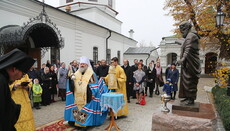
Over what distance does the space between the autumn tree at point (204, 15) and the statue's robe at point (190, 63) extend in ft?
21.1

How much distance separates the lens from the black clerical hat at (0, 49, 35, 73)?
1.63m

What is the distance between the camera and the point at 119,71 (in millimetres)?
5988

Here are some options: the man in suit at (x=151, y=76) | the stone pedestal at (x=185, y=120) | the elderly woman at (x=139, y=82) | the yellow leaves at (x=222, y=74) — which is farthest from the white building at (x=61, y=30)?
the yellow leaves at (x=222, y=74)

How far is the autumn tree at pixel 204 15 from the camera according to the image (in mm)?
8987

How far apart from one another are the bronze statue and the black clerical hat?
2.91 m

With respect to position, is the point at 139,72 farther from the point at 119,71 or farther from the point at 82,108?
the point at 82,108

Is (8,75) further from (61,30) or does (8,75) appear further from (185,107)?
(61,30)

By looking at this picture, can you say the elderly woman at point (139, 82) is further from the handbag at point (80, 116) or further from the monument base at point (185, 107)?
the monument base at point (185, 107)

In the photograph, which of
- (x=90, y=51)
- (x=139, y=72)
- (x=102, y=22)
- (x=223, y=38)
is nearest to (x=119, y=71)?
(x=139, y=72)

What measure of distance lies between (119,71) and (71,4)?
15.9m

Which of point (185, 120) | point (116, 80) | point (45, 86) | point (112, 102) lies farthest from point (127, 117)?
point (45, 86)

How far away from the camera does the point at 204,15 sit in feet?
33.9

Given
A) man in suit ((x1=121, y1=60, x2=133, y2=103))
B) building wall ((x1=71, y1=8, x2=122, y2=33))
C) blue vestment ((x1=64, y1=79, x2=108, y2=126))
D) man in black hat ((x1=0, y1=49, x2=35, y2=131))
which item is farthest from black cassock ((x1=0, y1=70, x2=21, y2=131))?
building wall ((x1=71, y1=8, x2=122, y2=33))

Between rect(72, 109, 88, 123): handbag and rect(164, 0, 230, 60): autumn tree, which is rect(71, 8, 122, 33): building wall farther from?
rect(72, 109, 88, 123): handbag
